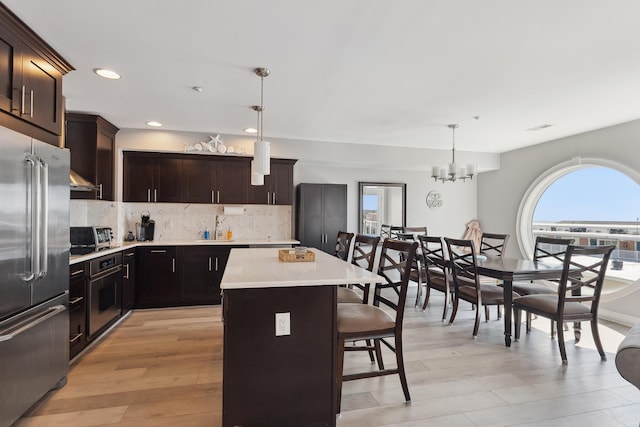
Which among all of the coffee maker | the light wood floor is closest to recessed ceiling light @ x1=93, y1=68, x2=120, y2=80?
the coffee maker

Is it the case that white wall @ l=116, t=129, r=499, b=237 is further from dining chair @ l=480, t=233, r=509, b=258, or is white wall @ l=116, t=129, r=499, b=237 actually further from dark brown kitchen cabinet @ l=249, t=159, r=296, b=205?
dining chair @ l=480, t=233, r=509, b=258

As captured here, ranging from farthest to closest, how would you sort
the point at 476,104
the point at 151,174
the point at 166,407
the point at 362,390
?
the point at 151,174 < the point at 476,104 < the point at 362,390 < the point at 166,407

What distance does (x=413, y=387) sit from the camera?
237 centimetres

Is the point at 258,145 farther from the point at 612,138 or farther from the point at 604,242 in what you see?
the point at 604,242

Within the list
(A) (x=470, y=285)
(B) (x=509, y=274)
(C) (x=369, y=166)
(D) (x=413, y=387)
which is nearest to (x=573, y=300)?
(B) (x=509, y=274)

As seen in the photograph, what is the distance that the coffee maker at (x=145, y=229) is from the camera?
4.63 meters

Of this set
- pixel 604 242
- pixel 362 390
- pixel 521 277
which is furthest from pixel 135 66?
pixel 604 242

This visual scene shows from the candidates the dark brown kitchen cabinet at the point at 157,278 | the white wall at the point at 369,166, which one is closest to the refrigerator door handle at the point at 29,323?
the dark brown kitchen cabinet at the point at 157,278

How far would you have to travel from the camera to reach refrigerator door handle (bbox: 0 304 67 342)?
1.73 metres

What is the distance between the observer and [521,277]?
3.17m

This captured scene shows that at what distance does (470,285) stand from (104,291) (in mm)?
3928

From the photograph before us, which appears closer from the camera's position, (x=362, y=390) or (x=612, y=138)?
(x=362, y=390)

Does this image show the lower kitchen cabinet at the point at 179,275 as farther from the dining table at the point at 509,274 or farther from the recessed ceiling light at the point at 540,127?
the recessed ceiling light at the point at 540,127

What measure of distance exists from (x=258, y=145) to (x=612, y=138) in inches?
185
